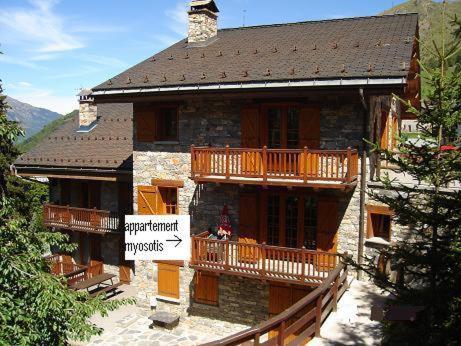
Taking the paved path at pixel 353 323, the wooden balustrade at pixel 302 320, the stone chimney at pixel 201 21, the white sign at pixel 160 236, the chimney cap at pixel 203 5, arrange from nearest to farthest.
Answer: the wooden balustrade at pixel 302 320
the paved path at pixel 353 323
the white sign at pixel 160 236
the chimney cap at pixel 203 5
the stone chimney at pixel 201 21

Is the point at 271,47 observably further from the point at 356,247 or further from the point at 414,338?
the point at 414,338

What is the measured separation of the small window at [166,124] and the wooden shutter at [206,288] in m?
5.05

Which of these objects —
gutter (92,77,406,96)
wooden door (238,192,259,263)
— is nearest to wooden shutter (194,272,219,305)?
wooden door (238,192,259,263)

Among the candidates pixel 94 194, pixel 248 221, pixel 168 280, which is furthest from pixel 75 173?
pixel 248 221

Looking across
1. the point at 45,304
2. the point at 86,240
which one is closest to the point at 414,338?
the point at 45,304

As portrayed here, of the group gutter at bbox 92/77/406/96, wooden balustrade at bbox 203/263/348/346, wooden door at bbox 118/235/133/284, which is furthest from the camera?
wooden door at bbox 118/235/133/284

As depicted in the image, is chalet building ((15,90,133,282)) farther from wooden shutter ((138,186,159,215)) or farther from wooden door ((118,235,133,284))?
wooden shutter ((138,186,159,215))

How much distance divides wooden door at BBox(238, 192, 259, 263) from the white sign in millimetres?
2036

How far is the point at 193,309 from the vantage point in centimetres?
→ 1548

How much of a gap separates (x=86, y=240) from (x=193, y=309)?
26.4 feet

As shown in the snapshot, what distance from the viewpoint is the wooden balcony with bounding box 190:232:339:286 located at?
39.9 feet

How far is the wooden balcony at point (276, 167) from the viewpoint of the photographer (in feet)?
38.2

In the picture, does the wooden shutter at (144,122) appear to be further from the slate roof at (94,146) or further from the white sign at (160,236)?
the slate roof at (94,146)

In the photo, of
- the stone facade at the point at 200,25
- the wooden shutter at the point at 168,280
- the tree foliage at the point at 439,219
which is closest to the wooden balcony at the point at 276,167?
the wooden shutter at the point at 168,280
